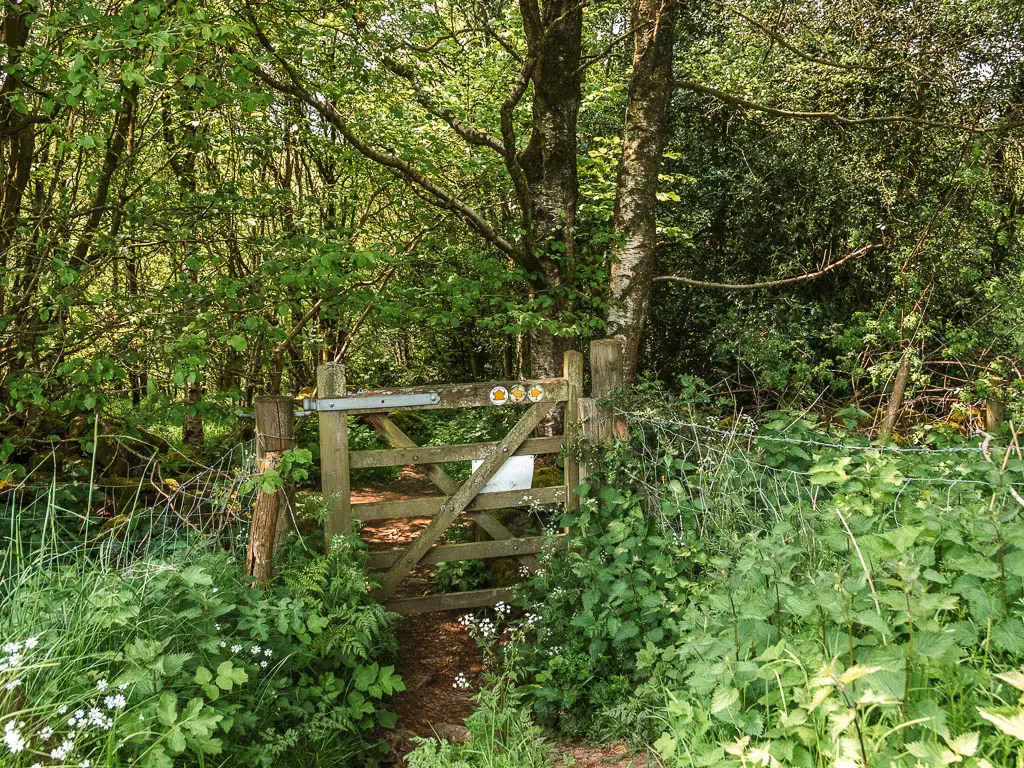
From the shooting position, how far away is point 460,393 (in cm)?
470

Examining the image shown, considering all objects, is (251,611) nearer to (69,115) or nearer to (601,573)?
(601,573)

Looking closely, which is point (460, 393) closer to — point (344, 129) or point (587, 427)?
point (587, 427)

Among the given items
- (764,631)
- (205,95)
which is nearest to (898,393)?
(764,631)

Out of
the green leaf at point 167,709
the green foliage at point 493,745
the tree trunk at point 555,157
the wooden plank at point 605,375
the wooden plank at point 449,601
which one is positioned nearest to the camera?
the green leaf at point 167,709

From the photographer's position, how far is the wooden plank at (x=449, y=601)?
4.68m

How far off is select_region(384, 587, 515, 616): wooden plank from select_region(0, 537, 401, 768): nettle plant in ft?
1.47

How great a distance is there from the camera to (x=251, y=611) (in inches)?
131

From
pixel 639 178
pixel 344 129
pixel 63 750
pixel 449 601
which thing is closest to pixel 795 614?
pixel 63 750

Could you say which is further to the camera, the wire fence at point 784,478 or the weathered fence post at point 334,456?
the weathered fence post at point 334,456

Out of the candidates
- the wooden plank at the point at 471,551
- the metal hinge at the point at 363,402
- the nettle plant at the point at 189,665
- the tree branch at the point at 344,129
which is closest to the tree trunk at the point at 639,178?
the tree branch at the point at 344,129

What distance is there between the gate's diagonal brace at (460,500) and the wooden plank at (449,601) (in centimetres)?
11

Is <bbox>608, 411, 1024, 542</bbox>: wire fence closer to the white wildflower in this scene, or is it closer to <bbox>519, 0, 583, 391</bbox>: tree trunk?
<bbox>519, 0, 583, 391</bbox>: tree trunk

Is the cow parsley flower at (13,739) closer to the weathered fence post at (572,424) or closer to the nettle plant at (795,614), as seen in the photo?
the nettle plant at (795,614)

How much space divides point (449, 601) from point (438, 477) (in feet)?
2.76
